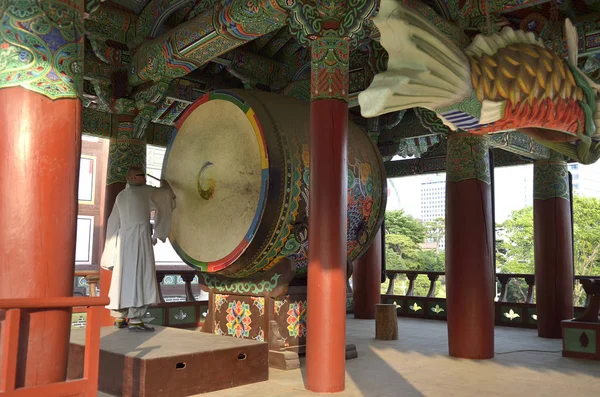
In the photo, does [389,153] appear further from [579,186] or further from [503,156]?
[579,186]

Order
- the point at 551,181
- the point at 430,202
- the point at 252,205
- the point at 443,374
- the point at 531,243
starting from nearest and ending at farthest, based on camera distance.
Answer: the point at 443,374
the point at 252,205
the point at 551,181
the point at 531,243
the point at 430,202

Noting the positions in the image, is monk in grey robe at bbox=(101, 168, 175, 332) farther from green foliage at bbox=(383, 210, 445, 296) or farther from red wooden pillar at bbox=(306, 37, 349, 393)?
green foliage at bbox=(383, 210, 445, 296)

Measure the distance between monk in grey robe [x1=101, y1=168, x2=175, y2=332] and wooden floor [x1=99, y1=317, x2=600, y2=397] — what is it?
47.4 inches

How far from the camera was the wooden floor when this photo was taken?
14.3 feet

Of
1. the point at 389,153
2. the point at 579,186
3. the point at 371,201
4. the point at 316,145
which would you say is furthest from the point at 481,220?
the point at 579,186

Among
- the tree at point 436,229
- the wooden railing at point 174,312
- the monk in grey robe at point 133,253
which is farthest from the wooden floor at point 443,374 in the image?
the tree at point 436,229

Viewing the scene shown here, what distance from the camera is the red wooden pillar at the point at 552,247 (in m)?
7.71

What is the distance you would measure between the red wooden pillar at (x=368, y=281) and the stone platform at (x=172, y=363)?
177 inches

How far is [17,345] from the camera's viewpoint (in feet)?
8.02

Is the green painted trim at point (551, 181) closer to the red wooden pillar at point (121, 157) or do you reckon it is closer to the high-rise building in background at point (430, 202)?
the red wooden pillar at point (121, 157)

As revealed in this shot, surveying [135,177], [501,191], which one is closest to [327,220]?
[135,177]

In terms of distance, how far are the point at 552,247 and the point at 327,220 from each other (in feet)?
15.5

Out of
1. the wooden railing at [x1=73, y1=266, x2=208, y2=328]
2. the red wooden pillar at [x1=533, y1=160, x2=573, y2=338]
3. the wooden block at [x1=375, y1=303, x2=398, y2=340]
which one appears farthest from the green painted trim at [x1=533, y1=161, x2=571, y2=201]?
the wooden railing at [x1=73, y1=266, x2=208, y2=328]

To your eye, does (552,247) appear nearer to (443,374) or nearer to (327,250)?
(443,374)
